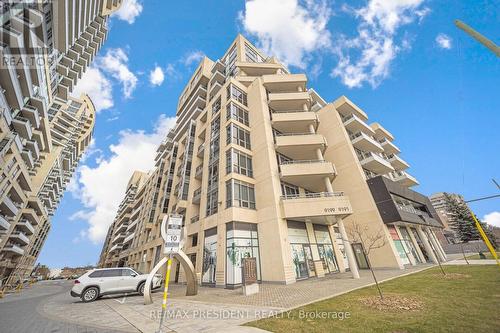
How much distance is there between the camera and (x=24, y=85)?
65.9ft

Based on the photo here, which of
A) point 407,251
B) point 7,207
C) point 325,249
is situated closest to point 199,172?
point 325,249

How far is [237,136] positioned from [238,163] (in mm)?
3595

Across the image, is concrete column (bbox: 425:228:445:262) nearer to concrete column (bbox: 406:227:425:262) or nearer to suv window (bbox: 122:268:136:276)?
concrete column (bbox: 406:227:425:262)

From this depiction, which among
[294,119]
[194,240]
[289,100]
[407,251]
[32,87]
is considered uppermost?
[32,87]

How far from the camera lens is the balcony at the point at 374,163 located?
27547 millimetres

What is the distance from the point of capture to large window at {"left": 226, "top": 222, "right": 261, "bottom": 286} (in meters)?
15.6

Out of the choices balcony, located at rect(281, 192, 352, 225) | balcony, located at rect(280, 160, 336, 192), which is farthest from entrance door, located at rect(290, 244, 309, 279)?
balcony, located at rect(280, 160, 336, 192)

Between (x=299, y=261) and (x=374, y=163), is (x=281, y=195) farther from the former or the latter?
(x=374, y=163)

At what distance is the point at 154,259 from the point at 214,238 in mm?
17496

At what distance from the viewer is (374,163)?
2803cm

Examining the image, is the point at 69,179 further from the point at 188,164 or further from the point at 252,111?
the point at 252,111

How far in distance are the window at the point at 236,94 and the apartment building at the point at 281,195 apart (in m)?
0.18

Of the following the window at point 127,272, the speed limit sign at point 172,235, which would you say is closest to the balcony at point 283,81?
the speed limit sign at point 172,235

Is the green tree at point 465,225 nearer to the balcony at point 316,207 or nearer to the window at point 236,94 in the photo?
the balcony at point 316,207
